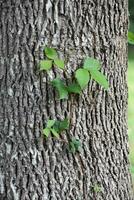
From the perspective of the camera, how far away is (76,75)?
2.32 metres

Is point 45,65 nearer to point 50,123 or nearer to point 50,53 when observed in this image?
point 50,53

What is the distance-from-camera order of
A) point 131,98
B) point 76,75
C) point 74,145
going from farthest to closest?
point 131,98, point 74,145, point 76,75

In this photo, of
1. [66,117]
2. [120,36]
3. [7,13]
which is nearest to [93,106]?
[66,117]

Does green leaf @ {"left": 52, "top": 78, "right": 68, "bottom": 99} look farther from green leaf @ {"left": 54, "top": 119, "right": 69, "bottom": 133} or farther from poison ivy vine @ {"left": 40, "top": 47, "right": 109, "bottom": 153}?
green leaf @ {"left": 54, "top": 119, "right": 69, "bottom": 133}

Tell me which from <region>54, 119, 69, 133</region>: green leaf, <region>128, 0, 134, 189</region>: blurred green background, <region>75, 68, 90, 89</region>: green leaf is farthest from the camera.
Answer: <region>128, 0, 134, 189</region>: blurred green background

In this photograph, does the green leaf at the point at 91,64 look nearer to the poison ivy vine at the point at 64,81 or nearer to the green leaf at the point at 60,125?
the poison ivy vine at the point at 64,81

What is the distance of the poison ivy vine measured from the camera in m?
2.33

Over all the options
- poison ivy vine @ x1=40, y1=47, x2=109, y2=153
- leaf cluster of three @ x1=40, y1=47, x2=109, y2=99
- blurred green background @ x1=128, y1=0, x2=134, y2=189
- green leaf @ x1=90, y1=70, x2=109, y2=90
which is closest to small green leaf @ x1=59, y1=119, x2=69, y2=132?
poison ivy vine @ x1=40, y1=47, x2=109, y2=153

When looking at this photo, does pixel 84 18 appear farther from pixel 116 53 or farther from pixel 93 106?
pixel 93 106

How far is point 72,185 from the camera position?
8.19ft

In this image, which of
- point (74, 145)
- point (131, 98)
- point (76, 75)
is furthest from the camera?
point (131, 98)

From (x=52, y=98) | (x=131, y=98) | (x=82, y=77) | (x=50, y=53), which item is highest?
(x=50, y=53)

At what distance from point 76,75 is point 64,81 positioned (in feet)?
0.33

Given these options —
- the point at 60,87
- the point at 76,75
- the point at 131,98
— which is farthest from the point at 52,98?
the point at 131,98
